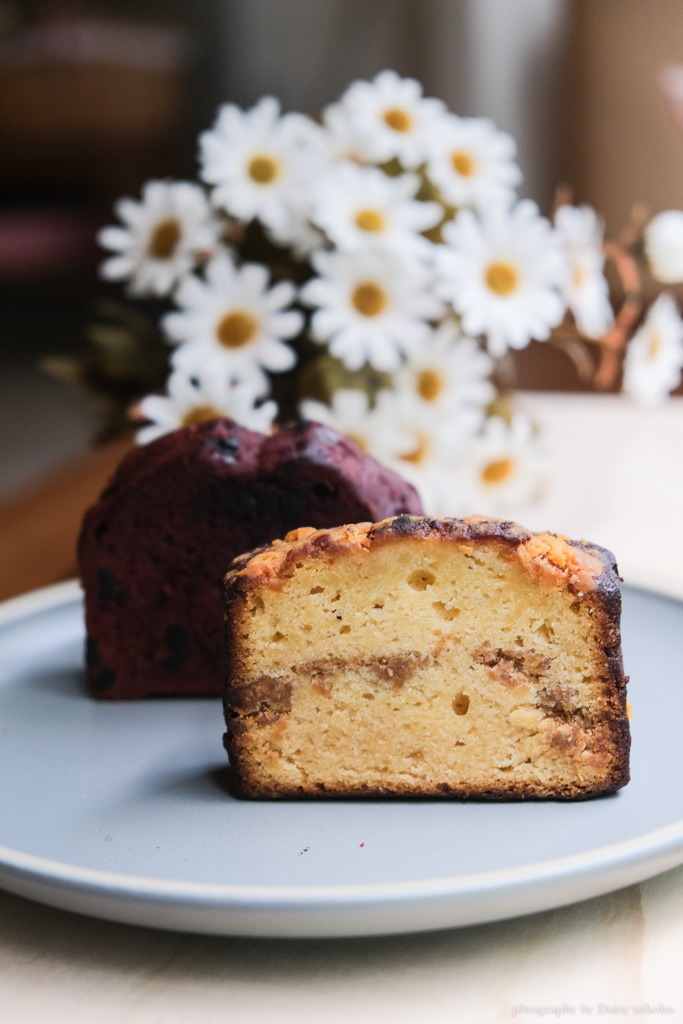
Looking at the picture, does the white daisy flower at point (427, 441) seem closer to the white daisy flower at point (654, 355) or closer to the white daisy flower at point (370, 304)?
the white daisy flower at point (370, 304)

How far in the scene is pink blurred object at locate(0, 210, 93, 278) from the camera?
5.65 metres

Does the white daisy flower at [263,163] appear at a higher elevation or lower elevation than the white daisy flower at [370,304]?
higher

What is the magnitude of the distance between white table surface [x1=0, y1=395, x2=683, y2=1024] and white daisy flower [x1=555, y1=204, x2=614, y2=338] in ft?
4.78

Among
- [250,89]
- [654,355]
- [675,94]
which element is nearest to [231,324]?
[654,355]

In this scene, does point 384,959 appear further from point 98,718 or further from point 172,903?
point 98,718

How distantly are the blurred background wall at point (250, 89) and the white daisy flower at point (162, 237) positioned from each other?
2.15 metres

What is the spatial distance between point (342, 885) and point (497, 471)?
5.00 feet

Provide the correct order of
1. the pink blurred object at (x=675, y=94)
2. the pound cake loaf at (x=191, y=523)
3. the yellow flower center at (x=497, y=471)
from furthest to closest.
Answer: the pink blurred object at (x=675, y=94) → the yellow flower center at (x=497, y=471) → the pound cake loaf at (x=191, y=523)

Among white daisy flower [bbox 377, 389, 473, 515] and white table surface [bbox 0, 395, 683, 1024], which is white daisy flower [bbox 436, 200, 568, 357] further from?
white table surface [bbox 0, 395, 683, 1024]

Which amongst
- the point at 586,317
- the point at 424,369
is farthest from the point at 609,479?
the point at 424,369

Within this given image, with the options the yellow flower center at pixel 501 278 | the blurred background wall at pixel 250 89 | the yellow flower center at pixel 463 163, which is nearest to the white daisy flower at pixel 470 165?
the yellow flower center at pixel 463 163

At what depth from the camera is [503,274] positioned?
2150 millimetres

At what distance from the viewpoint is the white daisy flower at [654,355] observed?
99.4 inches

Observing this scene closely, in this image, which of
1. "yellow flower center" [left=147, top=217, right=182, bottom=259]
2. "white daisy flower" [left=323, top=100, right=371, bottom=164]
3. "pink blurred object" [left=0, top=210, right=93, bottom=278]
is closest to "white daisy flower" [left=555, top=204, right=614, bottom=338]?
"white daisy flower" [left=323, top=100, right=371, bottom=164]
